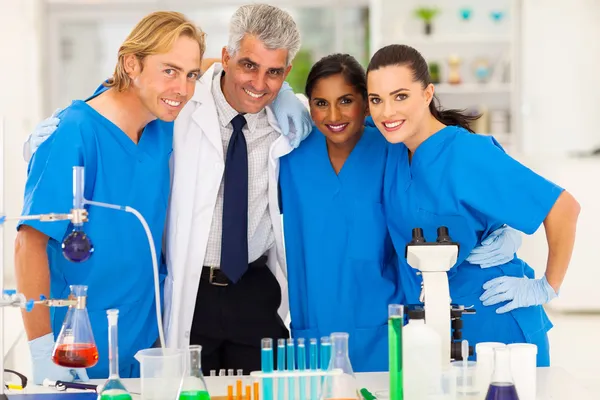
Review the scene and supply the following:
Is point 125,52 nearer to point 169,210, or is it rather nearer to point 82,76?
point 169,210

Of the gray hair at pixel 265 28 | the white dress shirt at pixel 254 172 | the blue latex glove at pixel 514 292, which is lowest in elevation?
the blue latex glove at pixel 514 292

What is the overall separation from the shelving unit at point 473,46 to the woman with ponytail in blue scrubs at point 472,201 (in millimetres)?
3913

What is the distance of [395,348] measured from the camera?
1.63 metres

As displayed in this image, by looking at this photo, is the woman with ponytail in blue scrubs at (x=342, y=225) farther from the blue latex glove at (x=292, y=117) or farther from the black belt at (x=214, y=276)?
the black belt at (x=214, y=276)

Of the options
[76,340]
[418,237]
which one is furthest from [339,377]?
[76,340]

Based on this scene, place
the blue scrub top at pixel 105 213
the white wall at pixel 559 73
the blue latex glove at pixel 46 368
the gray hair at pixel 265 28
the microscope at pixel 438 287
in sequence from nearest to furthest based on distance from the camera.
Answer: the microscope at pixel 438 287, the blue latex glove at pixel 46 368, the blue scrub top at pixel 105 213, the gray hair at pixel 265 28, the white wall at pixel 559 73

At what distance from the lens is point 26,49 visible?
20.2 feet

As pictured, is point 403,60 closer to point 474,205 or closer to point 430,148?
point 430,148

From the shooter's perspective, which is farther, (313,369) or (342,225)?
(342,225)

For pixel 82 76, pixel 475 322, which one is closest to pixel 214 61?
pixel 475 322

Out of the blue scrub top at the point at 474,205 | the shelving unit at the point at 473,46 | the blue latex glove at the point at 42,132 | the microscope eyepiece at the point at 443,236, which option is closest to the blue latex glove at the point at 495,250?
the blue scrub top at the point at 474,205

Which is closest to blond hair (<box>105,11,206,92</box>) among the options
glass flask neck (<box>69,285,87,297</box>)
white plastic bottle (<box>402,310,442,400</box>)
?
glass flask neck (<box>69,285,87,297</box>)

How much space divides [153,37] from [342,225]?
0.78m

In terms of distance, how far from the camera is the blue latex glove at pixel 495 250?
2.27 metres
